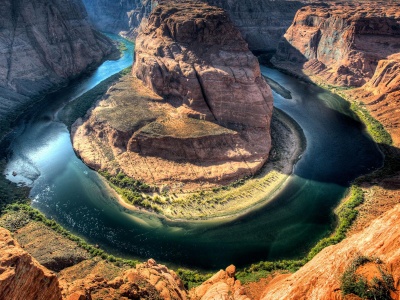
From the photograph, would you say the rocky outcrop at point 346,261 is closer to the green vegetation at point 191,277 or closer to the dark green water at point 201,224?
the green vegetation at point 191,277

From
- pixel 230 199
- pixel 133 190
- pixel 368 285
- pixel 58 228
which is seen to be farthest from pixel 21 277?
pixel 230 199

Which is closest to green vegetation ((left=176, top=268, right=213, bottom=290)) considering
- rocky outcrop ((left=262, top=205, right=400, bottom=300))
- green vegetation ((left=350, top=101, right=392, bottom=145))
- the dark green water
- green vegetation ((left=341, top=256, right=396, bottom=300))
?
the dark green water

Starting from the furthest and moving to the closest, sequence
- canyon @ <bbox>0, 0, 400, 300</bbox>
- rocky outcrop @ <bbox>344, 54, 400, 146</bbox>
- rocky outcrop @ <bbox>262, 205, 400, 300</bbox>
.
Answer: rocky outcrop @ <bbox>344, 54, 400, 146</bbox> < canyon @ <bbox>0, 0, 400, 300</bbox> < rocky outcrop @ <bbox>262, 205, 400, 300</bbox>

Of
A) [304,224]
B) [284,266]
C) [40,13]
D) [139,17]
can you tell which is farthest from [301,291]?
[139,17]

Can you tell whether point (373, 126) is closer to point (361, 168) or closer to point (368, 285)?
point (361, 168)

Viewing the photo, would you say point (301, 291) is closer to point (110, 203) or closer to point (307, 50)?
point (110, 203)

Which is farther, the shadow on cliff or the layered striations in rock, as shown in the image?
the layered striations in rock

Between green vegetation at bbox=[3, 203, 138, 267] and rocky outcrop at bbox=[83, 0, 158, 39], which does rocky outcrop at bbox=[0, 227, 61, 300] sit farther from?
rocky outcrop at bbox=[83, 0, 158, 39]
